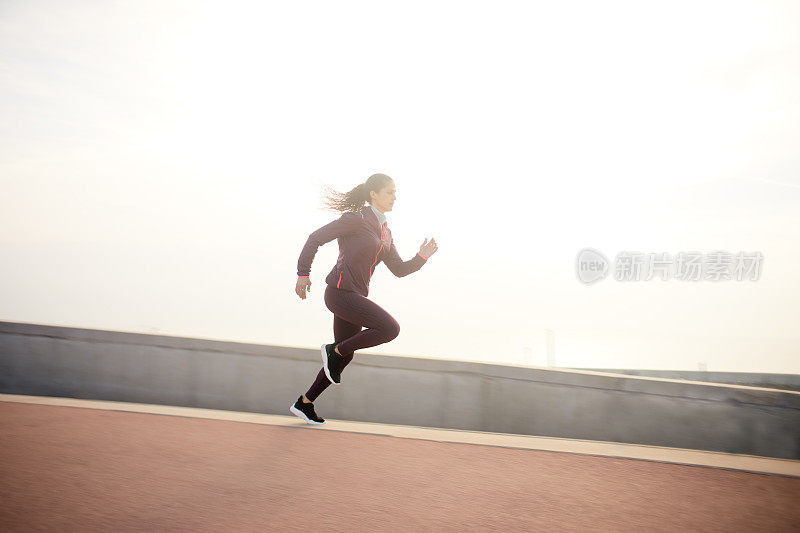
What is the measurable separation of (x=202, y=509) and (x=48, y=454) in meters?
1.42

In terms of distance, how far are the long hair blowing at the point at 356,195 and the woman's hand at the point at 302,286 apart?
89cm

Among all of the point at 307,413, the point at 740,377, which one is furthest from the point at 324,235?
the point at 740,377

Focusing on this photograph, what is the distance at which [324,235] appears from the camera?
5.13m

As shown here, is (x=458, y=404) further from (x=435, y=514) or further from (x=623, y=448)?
→ (x=435, y=514)

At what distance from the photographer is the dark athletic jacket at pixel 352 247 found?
16.8 ft

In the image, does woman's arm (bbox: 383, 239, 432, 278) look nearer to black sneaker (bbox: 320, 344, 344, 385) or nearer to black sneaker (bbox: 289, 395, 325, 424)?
black sneaker (bbox: 320, 344, 344, 385)

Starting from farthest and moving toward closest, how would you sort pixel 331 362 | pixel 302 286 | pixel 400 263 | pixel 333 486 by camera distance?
pixel 400 263
pixel 331 362
pixel 302 286
pixel 333 486

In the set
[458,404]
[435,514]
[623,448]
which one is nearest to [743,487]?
[623,448]

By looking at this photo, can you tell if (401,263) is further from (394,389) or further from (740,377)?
(740,377)

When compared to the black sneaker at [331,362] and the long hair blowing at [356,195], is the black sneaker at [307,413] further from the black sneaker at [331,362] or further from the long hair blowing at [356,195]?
the long hair blowing at [356,195]

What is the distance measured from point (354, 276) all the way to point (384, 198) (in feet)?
2.42

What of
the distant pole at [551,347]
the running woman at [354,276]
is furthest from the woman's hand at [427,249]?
the distant pole at [551,347]

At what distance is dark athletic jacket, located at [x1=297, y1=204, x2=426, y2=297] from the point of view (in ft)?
16.8

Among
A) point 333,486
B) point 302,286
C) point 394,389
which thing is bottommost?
point 394,389
